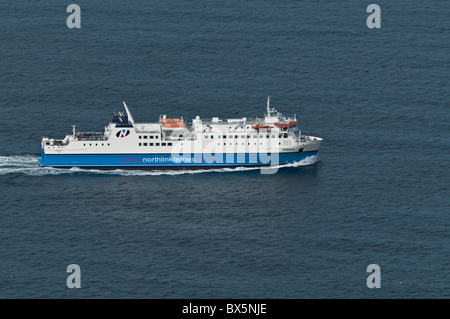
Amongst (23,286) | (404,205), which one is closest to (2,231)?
(23,286)

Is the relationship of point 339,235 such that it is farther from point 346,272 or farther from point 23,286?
point 23,286

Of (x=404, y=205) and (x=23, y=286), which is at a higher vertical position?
(x=404, y=205)

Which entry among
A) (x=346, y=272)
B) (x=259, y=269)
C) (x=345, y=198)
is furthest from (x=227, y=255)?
(x=345, y=198)

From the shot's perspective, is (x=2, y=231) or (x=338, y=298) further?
(x=2, y=231)
